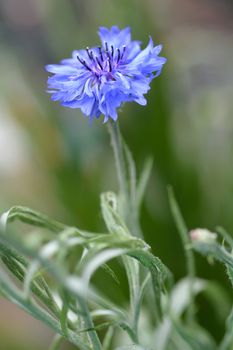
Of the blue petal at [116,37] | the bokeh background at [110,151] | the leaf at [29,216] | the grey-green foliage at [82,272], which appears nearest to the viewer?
the grey-green foliage at [82,272]

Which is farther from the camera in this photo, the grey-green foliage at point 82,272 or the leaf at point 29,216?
the leaf at point 29,216

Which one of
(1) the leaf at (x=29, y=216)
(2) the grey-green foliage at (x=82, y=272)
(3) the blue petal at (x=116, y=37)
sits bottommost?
(2) the grey-green foliage at (x=82, y=272)

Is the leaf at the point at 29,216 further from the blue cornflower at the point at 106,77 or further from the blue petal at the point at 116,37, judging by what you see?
the blue petal at the point at 116,37

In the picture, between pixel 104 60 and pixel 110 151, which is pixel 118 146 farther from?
pixel 110 151

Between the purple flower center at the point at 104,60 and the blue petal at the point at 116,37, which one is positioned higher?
the blue petal at the point at 116,37

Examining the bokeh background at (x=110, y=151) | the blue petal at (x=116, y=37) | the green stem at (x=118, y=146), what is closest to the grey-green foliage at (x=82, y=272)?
the green stem at (x=118, y=146)

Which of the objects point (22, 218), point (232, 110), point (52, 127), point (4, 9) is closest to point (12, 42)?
point (4, 9)
